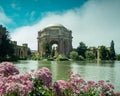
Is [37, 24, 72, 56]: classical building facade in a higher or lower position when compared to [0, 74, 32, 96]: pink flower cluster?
higher

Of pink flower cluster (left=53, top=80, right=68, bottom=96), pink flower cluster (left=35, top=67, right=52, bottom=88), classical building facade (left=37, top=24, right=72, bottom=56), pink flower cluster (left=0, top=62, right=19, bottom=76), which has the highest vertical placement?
classical building facade (left=37, top=24, right=72, bottom=56)

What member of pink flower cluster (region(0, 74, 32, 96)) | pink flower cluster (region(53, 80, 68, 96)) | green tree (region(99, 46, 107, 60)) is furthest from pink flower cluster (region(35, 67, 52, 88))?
green tree (region(99, 46, 107, 60))

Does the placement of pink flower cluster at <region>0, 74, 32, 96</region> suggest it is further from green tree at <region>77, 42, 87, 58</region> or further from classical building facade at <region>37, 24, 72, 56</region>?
classical building facade at <region>37, 24, 72, 56</region>

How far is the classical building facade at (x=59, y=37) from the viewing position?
131 meters

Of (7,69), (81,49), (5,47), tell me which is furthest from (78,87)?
(81,49)

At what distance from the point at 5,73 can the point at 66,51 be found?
126m

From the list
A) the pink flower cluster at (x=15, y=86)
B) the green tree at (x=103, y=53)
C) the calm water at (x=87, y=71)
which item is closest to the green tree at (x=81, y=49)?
the green tree at (x=103, y=53)

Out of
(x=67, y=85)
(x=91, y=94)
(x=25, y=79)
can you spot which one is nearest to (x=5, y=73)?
(x=25, y=79)

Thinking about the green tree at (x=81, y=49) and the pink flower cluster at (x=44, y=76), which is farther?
the green tree at (x=81, y=49)

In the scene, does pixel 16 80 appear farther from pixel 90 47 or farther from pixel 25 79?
pixel 90 47

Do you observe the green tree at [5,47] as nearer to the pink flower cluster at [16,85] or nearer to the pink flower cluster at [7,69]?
the pink flower cluster at [7,69]

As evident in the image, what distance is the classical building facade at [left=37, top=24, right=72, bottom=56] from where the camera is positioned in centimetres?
13125

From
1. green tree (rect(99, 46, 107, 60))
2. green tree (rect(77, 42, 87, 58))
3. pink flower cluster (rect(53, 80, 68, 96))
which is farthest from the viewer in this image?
green tree (rect(77, 42, 87, 58))

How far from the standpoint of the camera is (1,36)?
66.6 metres
